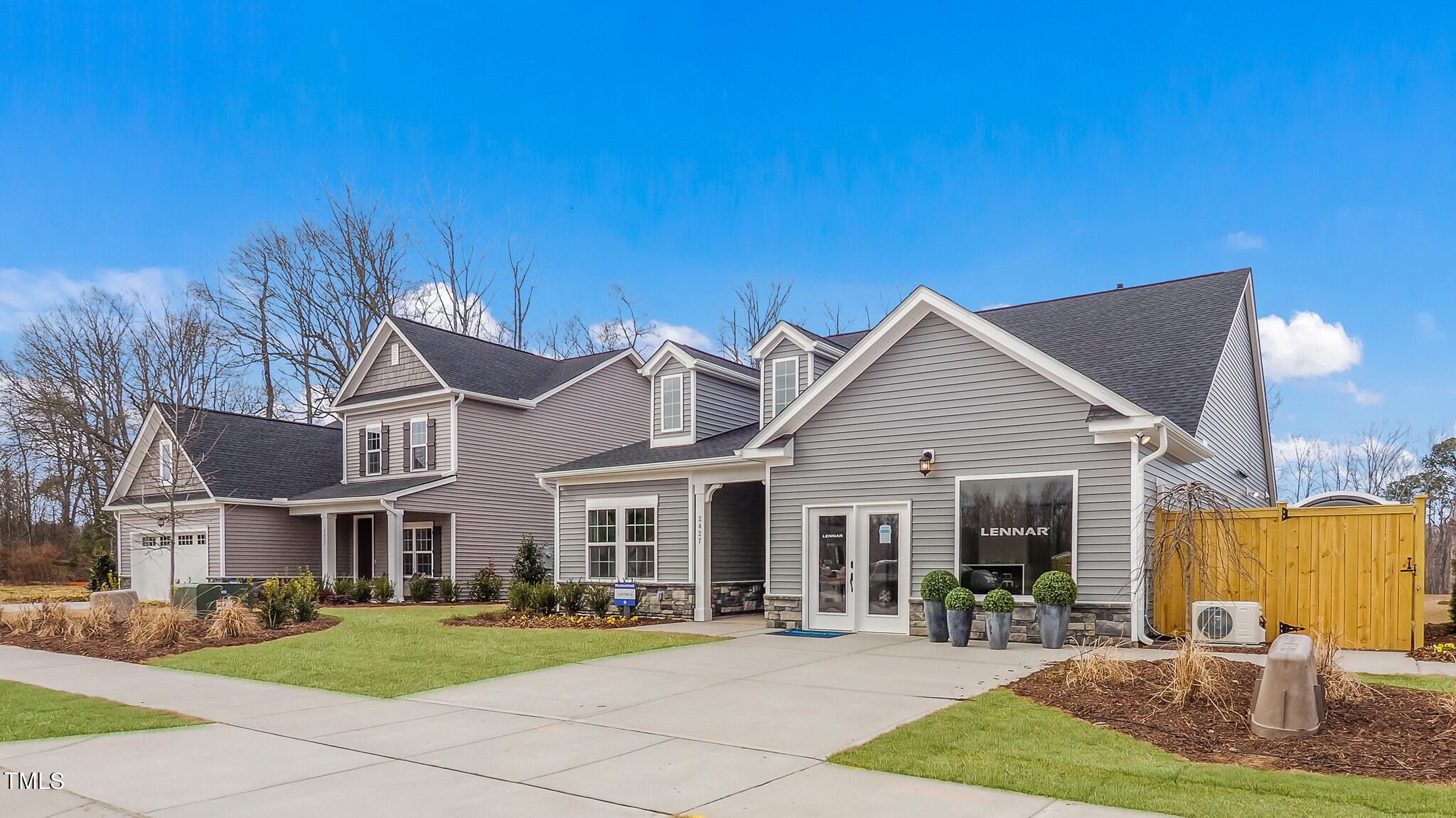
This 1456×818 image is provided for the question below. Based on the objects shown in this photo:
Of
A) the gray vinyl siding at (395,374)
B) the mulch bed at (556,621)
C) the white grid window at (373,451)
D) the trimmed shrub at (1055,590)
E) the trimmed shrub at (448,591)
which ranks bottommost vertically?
the trimmed shrub at (448,591)

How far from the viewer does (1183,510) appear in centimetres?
1333

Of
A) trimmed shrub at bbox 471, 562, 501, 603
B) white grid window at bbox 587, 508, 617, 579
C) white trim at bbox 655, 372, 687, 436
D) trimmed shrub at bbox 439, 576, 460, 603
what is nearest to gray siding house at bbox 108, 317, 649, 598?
trimmed shrub at bbox 439, 576, 460, 603

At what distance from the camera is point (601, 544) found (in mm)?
20359

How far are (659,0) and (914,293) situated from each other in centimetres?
1188

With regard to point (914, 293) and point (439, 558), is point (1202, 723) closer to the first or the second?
point (914, 293)

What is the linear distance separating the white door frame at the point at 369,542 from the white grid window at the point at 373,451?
1.31 m

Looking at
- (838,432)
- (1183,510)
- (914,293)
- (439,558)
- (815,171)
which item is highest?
(815,171)

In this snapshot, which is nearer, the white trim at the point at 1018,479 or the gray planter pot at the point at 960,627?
the gray planter pot at the point at 960,627

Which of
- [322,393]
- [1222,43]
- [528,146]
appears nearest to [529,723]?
[1222,43]

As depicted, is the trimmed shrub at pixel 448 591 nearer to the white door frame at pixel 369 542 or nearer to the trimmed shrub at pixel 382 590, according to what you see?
the trimmed shrub at pixel 382 590

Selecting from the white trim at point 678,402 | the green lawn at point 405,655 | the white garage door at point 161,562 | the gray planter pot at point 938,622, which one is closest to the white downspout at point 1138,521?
the gray planter pot at point 938,622

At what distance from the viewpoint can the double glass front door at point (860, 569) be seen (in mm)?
15094

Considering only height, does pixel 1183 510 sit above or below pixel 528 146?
below

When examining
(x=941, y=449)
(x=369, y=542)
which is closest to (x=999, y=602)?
(x=941, y=449)
